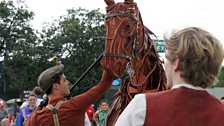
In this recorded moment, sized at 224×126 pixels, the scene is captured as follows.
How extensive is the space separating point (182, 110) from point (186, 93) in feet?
0.26

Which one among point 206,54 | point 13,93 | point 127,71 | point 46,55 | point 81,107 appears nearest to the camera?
point 206,54

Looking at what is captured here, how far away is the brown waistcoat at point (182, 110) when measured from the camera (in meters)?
1.96

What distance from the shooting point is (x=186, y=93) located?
6.57 ft

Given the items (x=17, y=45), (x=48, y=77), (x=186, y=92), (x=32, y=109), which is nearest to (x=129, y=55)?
(x=48, y=77)

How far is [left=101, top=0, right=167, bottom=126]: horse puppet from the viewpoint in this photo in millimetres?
4312

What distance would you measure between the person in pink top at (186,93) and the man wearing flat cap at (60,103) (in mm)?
1777

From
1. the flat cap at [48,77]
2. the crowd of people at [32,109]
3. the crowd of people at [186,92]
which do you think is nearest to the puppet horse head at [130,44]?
the flat cap at [48,77]

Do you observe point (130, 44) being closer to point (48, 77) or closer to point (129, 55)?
point (129, 55)

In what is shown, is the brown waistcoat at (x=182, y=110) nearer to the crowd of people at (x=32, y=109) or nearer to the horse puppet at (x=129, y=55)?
the horse puppet at (x=129, y=55)

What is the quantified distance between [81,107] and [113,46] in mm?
808

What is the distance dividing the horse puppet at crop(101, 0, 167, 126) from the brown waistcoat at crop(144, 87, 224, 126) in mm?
2219

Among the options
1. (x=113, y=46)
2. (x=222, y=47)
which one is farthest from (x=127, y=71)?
(x=222, y=47)

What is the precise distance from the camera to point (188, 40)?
1974 mm

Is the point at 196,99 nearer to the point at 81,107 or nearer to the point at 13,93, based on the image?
the point at 81,107
